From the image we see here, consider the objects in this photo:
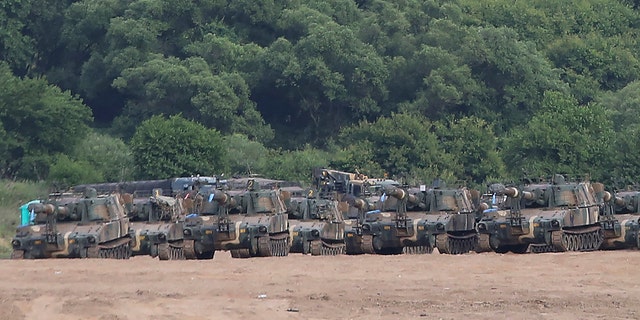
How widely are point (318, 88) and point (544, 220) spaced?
33.6 meters

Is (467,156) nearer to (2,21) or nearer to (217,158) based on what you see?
(217,158)

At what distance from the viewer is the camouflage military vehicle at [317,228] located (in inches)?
1582

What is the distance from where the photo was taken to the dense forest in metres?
60.8

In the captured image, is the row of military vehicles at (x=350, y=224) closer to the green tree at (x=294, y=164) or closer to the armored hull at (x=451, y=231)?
the armored hull at (x=451, y=231)

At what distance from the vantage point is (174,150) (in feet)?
199

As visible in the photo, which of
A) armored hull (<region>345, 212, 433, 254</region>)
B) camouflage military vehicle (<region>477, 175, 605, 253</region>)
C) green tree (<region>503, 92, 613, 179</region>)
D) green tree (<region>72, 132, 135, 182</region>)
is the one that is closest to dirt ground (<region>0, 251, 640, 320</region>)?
camouflage military vehicle (<region>477, 175, 605, 253</region>)

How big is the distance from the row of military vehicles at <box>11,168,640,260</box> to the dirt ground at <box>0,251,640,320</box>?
6.00ft

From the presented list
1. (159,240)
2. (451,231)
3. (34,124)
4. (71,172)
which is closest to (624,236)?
(451,231)

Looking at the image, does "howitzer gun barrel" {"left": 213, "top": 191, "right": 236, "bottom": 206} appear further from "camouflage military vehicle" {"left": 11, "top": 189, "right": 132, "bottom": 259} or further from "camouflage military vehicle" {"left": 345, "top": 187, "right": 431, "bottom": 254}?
"camouflage military vehicle" {"left": 345, "top": 187, "right": 431, "bottom": 254}

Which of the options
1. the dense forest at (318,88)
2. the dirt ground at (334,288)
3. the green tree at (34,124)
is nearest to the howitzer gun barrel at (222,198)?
the dirt ground at (334,288)

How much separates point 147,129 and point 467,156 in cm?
1329

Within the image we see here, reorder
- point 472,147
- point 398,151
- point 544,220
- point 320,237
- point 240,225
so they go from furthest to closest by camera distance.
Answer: point 472,147
point 398,151
point 320,237
point 240,225
point 544,220

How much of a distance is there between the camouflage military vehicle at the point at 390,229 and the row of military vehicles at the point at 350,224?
24mm

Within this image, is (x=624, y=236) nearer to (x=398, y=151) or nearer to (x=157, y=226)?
(x=157, y=226)
